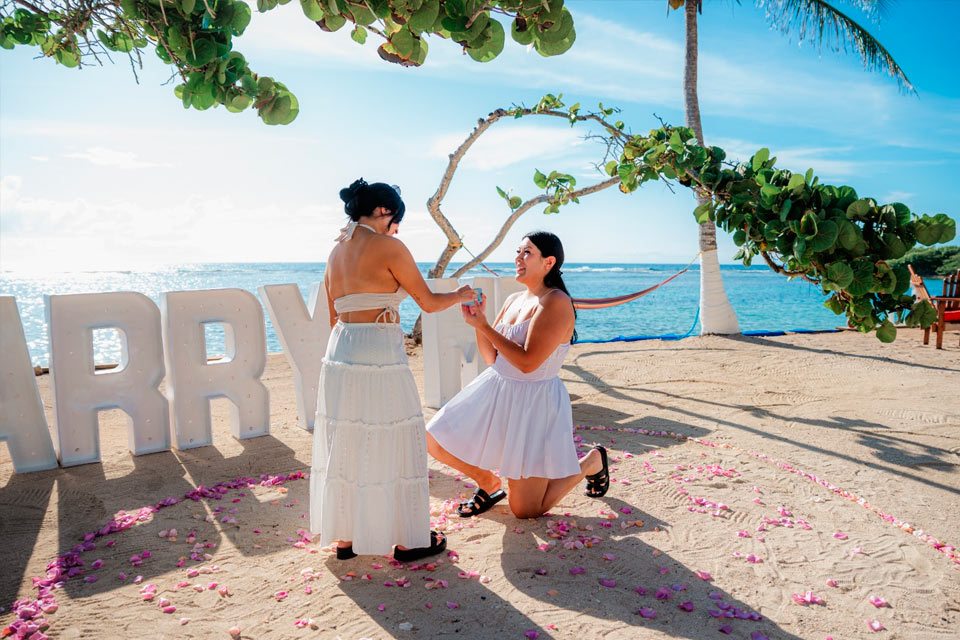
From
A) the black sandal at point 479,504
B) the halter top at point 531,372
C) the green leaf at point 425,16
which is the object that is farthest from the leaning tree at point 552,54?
the black sandal at point 479,504

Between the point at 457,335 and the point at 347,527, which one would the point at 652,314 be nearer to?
the point at 457,335

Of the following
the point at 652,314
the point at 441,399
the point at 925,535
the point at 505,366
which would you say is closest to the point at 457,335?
the point at 441,399

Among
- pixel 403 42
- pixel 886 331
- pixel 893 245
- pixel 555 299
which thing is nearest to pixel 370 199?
pixel 403 42

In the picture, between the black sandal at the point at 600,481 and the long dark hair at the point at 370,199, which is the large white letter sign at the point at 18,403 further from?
the black sandal at the point at 600,481

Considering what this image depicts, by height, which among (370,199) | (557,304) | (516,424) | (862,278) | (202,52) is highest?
(202,52)

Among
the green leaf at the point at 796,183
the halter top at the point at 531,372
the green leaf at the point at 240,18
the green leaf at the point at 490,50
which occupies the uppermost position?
the green leaf at the point at 240,18

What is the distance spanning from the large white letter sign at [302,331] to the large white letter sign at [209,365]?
0.59 ft

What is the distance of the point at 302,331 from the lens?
5.64 metres

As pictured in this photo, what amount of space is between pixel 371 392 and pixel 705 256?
9864mm

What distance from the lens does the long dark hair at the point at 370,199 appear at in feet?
9.52

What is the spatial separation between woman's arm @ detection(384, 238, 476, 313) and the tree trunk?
9.23m

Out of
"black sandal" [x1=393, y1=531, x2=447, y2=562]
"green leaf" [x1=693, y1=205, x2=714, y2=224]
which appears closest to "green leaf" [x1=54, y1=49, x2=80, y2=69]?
"black sandal" [x1=393, y1=531, x2=447, y2=562]

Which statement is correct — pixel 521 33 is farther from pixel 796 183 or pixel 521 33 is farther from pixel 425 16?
pixel 796 183

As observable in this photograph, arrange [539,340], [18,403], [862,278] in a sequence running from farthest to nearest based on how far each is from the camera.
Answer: [18,403] → [862,278] → [539,340]
